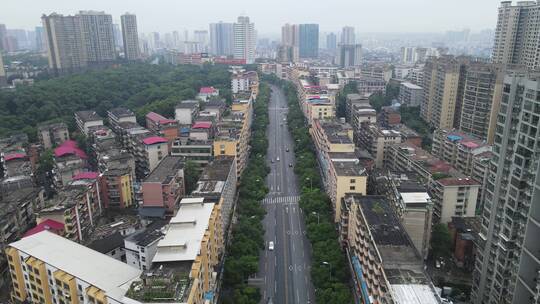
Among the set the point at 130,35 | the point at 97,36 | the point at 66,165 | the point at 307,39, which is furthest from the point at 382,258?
the point at 307,39

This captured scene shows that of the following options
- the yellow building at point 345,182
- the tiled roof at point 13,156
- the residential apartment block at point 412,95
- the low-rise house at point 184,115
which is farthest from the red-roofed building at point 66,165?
the residential apartment block at point 412,95

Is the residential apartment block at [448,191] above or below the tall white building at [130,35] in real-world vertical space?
below

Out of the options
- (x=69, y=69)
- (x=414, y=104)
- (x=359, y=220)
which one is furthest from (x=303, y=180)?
(x=69, y=69)

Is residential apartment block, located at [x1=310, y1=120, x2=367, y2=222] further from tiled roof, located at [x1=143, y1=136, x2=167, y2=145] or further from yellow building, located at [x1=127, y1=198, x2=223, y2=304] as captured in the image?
tiled roof, located at [x1=143, y1=136, x2=167, y2=145]

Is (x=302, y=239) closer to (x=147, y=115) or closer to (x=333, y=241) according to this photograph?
(x=333, y=241)

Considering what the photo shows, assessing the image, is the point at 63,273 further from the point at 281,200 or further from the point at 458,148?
the point at 458,148

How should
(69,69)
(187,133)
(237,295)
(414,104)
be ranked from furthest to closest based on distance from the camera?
(69,69) < (414,104) < (187,133) < (237,295)

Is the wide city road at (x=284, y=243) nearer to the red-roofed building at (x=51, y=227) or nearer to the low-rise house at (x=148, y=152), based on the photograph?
the low-rise house at (x=148, y=152)
